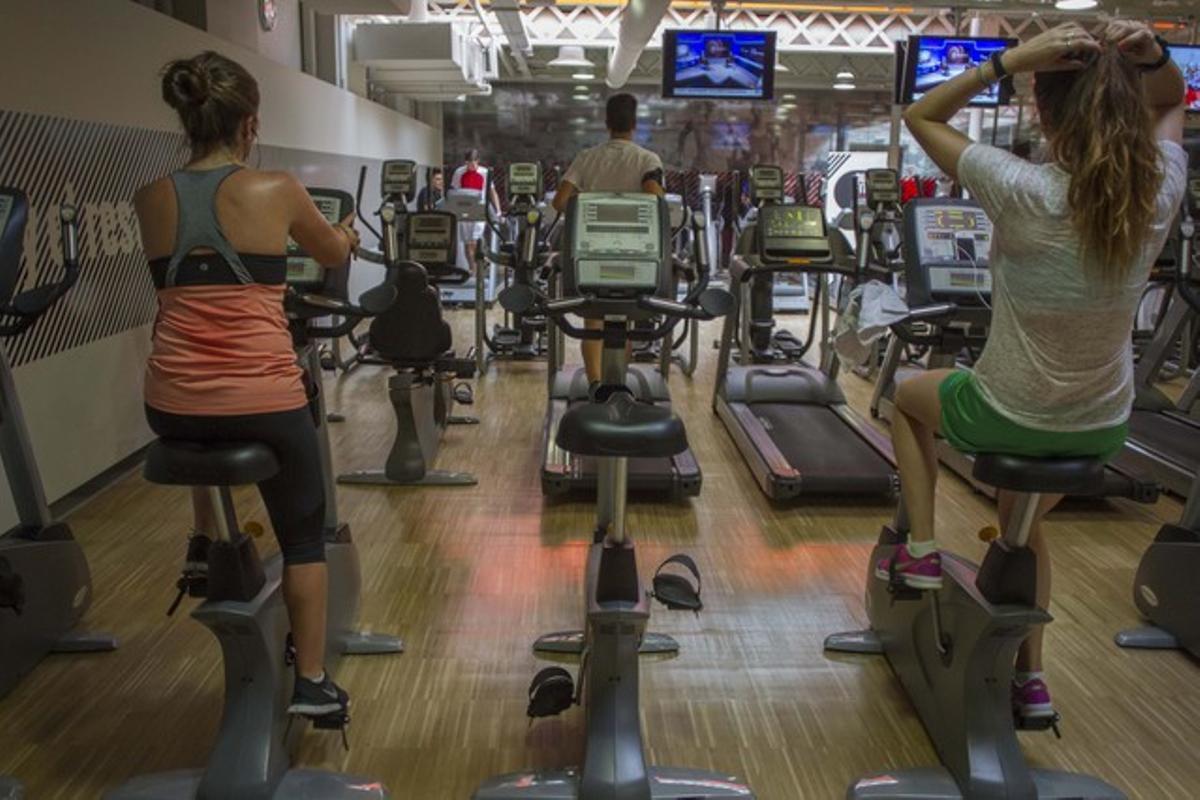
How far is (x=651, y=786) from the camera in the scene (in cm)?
218

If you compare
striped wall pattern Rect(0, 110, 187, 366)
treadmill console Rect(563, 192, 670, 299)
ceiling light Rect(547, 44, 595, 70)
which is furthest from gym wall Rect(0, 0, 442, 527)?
ceiling light Rect(547, 44, 595, 70)

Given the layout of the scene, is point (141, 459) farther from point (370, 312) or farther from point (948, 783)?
point (948, 783)

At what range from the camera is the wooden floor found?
2.46 meters

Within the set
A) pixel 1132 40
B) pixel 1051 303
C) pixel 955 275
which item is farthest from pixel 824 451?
pixel 1132 40

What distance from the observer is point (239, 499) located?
4.41 m

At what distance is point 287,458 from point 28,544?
3.74 feet

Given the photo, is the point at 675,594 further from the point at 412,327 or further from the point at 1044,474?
the point at 412,327

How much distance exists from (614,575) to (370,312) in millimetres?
973

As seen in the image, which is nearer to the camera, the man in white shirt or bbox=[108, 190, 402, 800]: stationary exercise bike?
bbox=[108, 190, 402, 800]: stationary exercise bike

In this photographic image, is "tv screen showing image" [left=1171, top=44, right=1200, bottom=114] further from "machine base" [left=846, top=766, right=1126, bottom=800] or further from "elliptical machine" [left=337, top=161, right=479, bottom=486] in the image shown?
"machine base" [left=846, top=766, right=1126, bottom=800]

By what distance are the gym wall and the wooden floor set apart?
0.35 meters

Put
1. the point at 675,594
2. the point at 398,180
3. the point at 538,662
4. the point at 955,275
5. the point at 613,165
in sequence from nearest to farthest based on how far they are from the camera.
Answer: the point at 675,594 < the point at 538,662 < the point at 955,275 < the point at 613,165 < the point at 398,180

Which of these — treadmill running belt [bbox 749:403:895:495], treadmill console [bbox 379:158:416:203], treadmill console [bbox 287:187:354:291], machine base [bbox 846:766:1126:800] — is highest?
treadmill console [bbox 379:158:416:203]

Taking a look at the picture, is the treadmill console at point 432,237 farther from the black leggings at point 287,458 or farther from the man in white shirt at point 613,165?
the black leggings at point 287,458
